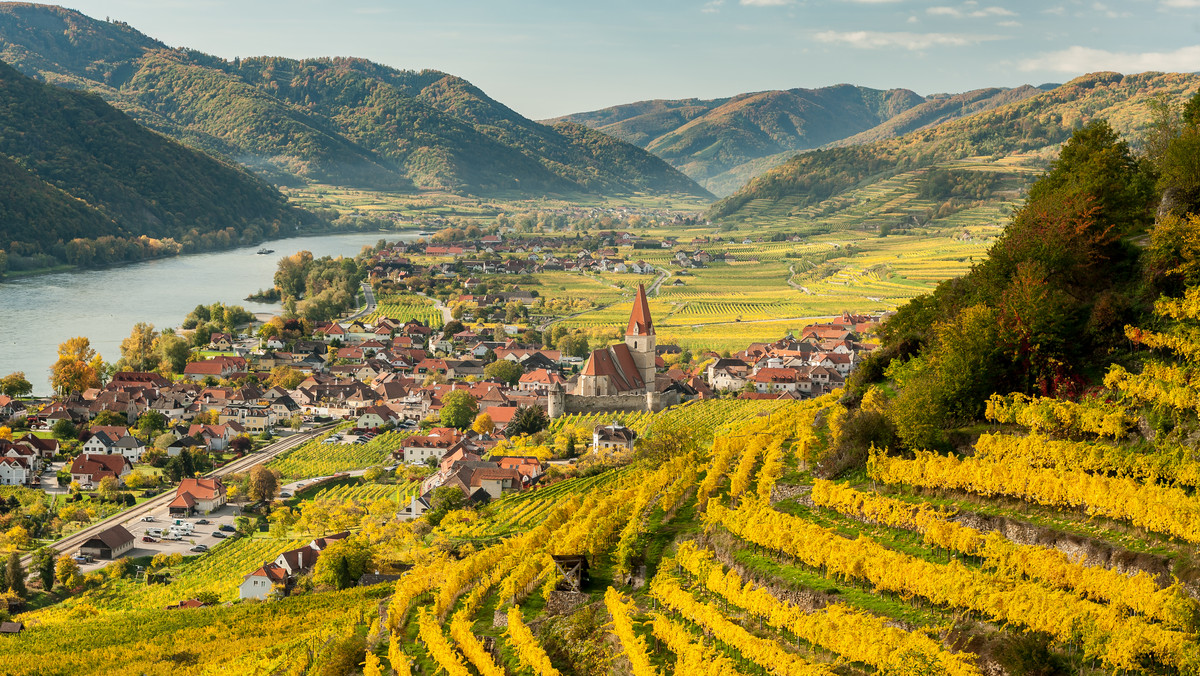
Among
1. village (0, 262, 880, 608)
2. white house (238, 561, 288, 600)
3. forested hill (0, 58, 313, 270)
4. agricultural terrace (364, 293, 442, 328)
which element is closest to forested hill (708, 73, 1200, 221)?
forested hill (0, 58, 313, 270)

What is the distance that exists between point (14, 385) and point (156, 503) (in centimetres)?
2168

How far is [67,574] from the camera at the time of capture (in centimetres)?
3612

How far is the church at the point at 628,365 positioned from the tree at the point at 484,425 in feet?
16.3

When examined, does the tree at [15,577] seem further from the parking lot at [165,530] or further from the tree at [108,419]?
the tree at [108,419]

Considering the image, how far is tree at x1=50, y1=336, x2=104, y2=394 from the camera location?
210ft

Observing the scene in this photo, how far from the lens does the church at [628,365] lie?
55312mm

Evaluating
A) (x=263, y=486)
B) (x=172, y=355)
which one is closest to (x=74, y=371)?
(x=172, y=355)

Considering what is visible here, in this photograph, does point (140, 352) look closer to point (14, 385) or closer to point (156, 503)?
point (14, 385)

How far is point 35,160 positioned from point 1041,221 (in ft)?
485

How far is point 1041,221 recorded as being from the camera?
23547mm

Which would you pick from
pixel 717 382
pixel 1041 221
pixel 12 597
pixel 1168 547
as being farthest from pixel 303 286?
pixel 1168 547

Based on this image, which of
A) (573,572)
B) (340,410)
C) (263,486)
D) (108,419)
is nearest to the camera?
(573,572)

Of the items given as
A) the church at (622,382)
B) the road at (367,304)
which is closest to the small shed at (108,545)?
the church at (622,382)

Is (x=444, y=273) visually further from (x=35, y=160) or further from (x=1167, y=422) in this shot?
(x=1167, y=422)
